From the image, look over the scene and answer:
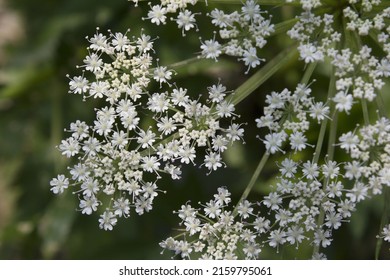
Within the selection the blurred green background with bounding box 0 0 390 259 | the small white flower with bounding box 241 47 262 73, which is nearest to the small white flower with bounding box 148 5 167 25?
the small white flower with bounding box 241 47 262 73

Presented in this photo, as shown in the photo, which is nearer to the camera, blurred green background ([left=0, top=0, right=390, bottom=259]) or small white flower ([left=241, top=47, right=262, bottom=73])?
small white flower ([left=241, top=47, right=262, bottom=73])

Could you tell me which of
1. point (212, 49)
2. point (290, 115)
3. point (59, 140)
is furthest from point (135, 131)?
point (59, 140)

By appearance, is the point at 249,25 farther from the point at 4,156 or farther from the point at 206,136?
the point at 4,156

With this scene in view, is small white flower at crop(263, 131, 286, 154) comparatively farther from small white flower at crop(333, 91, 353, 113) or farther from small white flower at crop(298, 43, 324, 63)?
small white flower at crop(298, 43, 324, 63)

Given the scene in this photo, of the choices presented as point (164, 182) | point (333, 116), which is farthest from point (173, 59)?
point (333, 116)

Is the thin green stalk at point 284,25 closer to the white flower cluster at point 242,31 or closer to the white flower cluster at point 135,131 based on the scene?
the white flower cluster at point 242,31

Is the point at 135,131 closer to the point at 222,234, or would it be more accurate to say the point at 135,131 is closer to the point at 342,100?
the point at 222,234
